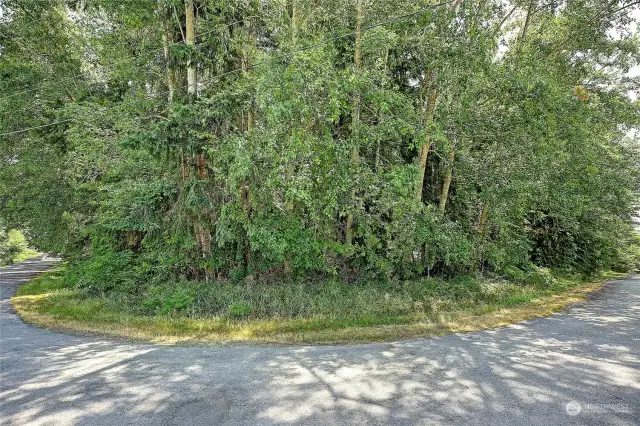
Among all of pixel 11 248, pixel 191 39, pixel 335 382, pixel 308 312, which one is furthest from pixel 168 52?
pixel 11 248

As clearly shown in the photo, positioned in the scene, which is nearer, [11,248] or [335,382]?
[335,382]

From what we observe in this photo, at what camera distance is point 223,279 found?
977 centimetres

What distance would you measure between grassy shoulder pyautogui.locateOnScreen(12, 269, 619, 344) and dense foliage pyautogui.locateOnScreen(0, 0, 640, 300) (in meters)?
0.78

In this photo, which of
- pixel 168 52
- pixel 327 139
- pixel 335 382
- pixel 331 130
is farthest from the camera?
pixel 331 130

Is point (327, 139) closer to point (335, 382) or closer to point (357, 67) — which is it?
point (357, 67)

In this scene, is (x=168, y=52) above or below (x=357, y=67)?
above

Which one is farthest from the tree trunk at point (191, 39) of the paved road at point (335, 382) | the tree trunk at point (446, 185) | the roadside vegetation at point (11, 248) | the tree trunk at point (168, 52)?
the roadside vegetation at point (11, 248)

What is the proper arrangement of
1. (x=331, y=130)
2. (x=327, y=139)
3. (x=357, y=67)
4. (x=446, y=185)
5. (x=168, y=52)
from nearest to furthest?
(x=327, y=139) < (x=357, y=67) < (x=168, y=52) < (x=331, y=130) < (x=446, y=185)

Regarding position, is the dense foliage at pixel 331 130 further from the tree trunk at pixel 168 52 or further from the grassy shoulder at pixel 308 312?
the grassy shoulder at pixel 308 312

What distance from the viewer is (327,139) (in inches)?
301

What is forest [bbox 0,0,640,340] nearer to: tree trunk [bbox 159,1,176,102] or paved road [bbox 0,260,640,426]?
tree trunk [bbox 159,1,176,102]

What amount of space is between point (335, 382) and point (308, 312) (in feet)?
11.1

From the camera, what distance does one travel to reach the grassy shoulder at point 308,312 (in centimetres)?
670

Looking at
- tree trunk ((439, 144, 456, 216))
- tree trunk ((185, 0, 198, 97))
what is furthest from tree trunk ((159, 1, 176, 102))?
tree trunk ((439, 144, 456, 216))
